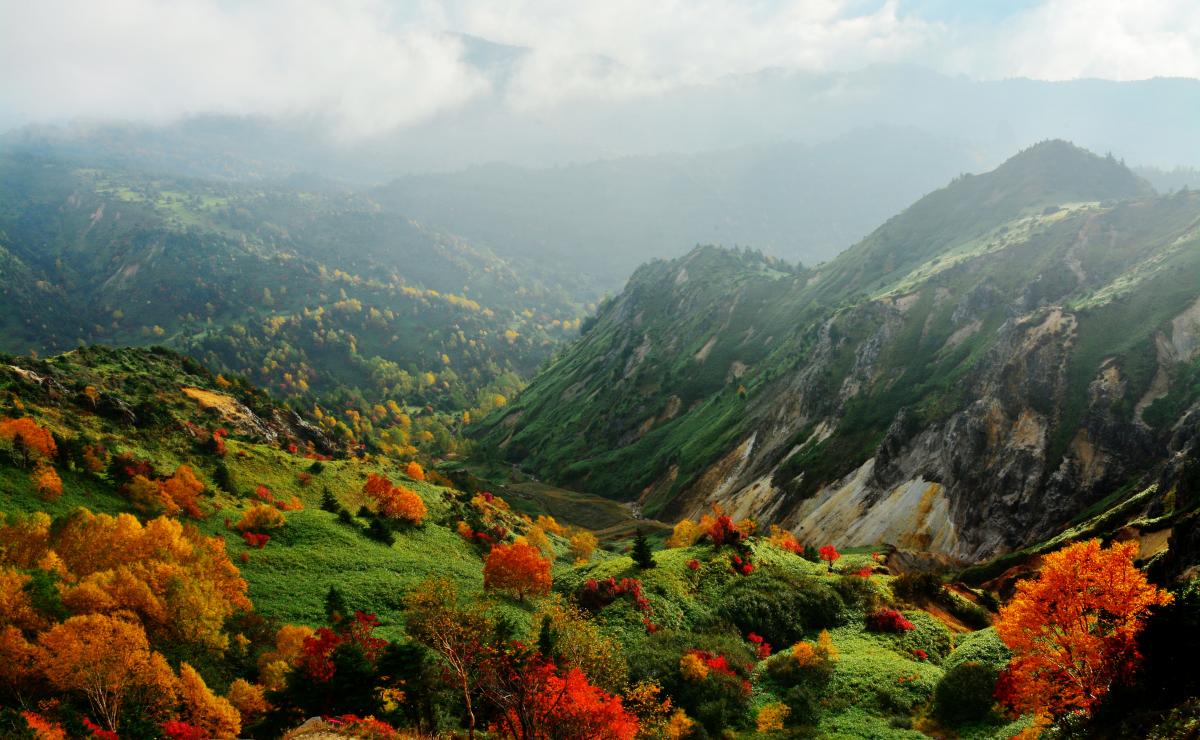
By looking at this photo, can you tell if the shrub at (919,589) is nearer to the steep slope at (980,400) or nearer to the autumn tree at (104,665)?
the steep slope at (980,400)

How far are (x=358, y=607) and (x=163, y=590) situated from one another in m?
17.3

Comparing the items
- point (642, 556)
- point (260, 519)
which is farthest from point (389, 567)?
point (642, 556)

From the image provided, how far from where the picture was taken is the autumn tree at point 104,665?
133 feet

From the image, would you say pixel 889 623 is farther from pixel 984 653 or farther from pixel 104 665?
pixel 104 665

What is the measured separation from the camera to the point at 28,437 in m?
65.9

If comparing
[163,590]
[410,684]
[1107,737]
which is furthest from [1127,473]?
[163,590]

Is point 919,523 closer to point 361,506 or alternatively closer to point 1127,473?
point 1127,473

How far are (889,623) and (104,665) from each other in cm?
6646

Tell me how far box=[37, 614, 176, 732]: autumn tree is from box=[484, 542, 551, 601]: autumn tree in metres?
32.4

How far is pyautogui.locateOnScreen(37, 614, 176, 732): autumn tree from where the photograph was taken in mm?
40625

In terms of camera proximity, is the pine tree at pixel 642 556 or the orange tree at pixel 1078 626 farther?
the pine tree at pixel 642 556

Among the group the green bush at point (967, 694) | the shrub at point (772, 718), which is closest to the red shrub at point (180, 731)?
the shrub at point (772, 718)

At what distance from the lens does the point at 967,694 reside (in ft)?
144

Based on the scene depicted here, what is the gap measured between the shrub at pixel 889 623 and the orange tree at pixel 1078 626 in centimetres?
2874
